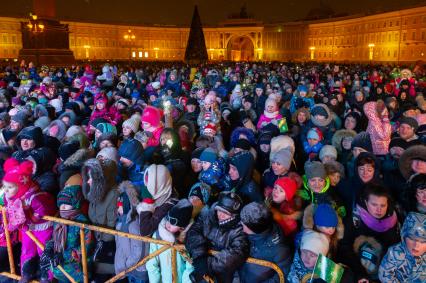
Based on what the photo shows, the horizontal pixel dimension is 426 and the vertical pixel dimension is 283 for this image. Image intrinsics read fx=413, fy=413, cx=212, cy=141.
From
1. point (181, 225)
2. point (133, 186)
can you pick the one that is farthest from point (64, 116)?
point (181, 225)

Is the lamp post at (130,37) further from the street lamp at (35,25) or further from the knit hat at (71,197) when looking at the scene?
the knit hat at (71,197)

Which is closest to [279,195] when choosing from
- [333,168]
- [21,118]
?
[333,168]

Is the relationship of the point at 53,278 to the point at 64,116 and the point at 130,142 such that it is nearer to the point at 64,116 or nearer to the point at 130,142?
the point at 130,142

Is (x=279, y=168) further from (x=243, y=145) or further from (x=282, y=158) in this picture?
(x=243, y=145)

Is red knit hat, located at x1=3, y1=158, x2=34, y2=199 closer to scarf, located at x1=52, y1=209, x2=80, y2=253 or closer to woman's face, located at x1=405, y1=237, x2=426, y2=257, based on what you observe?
scarf, located at x1=52, y1=209, x2=80, y2=253

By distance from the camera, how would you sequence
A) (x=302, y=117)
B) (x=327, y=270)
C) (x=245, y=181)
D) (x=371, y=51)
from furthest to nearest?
1. (x=371, y=51)
2. (x=302, y=117)
3. (x=245, y=181)
4. (x=327, y=270)

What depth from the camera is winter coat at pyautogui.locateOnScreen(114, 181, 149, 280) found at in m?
4.16

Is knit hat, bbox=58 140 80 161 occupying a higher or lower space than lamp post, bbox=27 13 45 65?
lower

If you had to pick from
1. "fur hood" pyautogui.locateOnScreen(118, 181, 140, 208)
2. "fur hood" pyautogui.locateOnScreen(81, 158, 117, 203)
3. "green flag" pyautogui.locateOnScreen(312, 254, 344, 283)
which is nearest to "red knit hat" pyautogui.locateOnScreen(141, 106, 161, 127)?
"fur hood" pyautogui.locateOnScreen(81, 158, 117, 203)

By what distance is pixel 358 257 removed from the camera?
3564 millimetres

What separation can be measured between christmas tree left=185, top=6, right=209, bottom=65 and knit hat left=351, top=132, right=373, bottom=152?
96.3 feet

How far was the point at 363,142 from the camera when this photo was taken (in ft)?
20.2

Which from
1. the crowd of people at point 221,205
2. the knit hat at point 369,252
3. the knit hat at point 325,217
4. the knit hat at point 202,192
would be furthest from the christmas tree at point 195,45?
the knit hat at point 369,252

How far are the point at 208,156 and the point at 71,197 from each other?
1.80 metres
